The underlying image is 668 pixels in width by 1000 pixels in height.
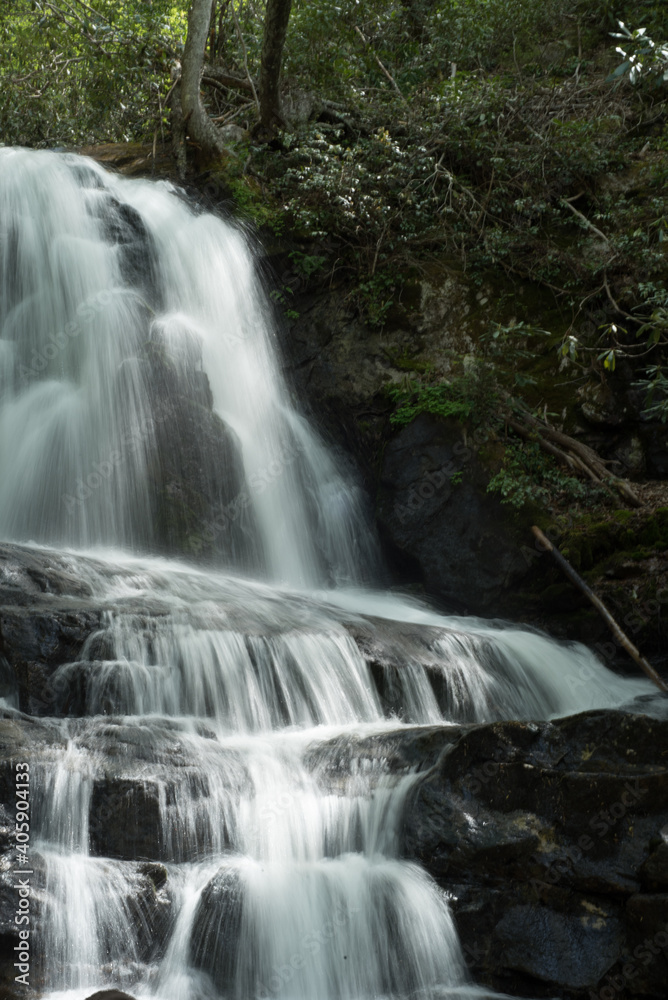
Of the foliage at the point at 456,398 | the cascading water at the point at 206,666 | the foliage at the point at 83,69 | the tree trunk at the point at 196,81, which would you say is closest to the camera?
the cascading water at the point at 206,666

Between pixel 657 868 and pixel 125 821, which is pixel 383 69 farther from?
pixel 657 868

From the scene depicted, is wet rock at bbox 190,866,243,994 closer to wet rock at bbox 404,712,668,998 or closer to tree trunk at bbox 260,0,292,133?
wet rock at bbox 404,712,668,998

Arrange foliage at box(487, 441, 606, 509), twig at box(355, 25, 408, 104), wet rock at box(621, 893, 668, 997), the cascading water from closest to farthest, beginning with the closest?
wet rock at box(621, 893, 668, 997)
the cascading water
foliage at box(487, 441, 606, 509)
twig at box(355, 25, 408, 104)

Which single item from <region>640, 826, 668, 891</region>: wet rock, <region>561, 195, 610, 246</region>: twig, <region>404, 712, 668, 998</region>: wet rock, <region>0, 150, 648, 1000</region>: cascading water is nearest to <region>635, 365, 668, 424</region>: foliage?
<region>561, 195, 610, 246</region>: twig

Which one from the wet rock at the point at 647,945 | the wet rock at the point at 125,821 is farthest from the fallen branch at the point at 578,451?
the wet rock at the point at 125,821

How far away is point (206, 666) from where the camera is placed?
5395 mm

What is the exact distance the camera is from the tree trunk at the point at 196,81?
489 inches

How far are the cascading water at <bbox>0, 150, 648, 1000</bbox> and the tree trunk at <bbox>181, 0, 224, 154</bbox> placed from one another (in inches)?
57.9

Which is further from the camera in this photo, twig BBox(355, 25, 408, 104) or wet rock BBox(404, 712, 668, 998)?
twig BBox(355, 25, 408, 104)

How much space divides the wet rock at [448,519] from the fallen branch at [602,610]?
1.23 feet

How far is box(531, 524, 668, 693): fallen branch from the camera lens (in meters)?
7.08

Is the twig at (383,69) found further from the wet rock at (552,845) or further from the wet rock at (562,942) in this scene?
the wet rock at (562,942)

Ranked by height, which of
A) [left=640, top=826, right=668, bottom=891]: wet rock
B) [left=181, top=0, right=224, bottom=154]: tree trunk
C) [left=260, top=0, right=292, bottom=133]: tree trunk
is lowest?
[left=640, top=826, right=668, bottom=891]: wet rock

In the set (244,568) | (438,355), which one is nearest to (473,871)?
(244,568)
